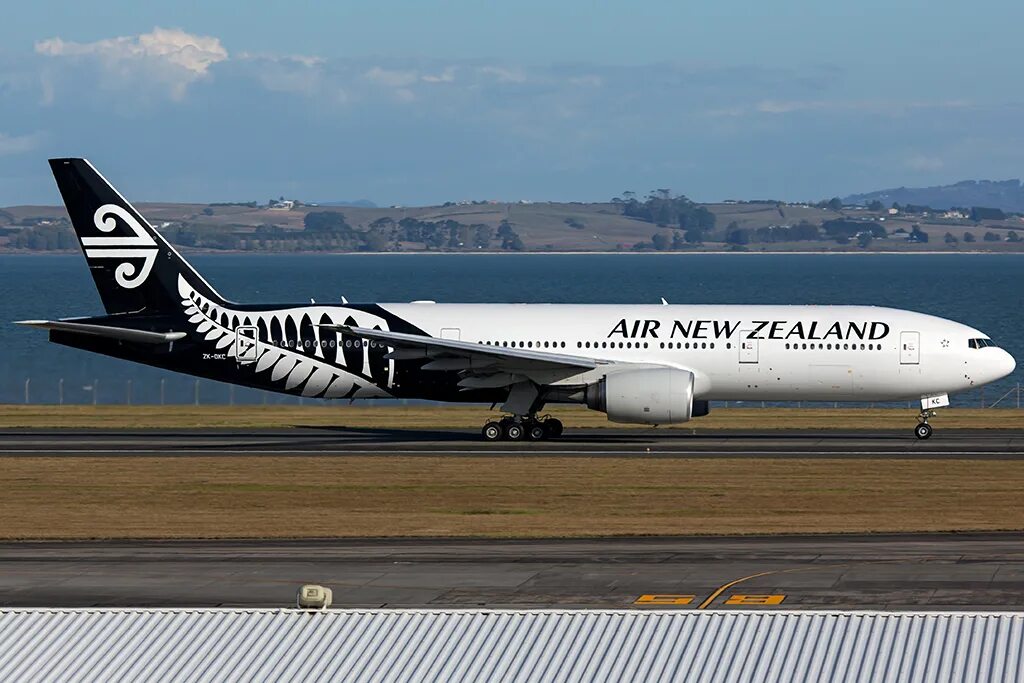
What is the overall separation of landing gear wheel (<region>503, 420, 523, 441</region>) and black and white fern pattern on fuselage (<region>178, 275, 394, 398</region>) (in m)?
4.15

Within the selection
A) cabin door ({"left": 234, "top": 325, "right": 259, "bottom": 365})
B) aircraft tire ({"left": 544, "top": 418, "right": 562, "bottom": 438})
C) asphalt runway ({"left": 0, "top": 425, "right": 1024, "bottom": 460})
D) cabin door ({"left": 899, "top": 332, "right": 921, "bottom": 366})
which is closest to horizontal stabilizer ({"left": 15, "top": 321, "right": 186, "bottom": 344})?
cabin door ({"left": 234, "top": 325, "right": 259, "bottom": 365})

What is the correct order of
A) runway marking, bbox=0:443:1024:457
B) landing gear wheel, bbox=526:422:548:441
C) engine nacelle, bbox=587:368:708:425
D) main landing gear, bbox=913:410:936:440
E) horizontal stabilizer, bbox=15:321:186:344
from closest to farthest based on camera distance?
runway marking, bbox=0:443:1024:457 < engine nacelle, bbox=587:368:708:425 < horizontal stabilizer, bbox=15:321:186:344 < landing gear wheel, bbox=526:422:548:441 < main landing gear, bbox=913:410:936:440

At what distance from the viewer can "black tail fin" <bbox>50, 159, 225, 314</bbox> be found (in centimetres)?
5431

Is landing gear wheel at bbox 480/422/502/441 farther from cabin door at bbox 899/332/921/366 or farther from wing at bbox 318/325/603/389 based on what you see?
cabin door at bbox 899/332/921/366

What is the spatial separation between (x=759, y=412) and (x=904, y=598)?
3941 centimetres

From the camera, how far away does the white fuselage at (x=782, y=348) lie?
171 ft

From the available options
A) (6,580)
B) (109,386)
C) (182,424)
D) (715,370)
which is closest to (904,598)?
(6,580)

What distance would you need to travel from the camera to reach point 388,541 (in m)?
34.4

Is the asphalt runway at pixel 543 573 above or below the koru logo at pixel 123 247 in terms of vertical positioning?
below

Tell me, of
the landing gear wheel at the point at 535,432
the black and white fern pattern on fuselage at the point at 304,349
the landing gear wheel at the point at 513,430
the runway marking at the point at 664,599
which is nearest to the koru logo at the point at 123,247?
the black and white fern pattern on fuselage at the point at 304,349

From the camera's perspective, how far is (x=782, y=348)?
171 ft

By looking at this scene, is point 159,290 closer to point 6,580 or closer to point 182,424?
point 182,424

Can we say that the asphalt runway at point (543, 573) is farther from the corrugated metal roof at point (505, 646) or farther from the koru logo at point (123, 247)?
the koru logo at point (123, 247)

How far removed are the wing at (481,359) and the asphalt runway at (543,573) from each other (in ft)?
55.6
